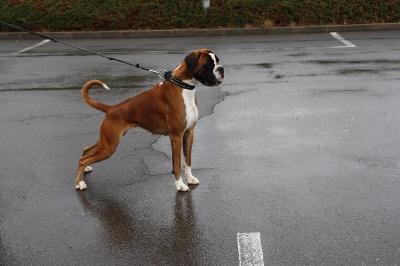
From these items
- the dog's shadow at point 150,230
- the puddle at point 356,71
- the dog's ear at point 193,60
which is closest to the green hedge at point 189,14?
the puddle at point 356,71

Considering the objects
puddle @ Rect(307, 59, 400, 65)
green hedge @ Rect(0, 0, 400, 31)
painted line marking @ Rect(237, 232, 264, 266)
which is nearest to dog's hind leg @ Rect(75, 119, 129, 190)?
painted line marking @ Rect(237, 232, 264, 266)

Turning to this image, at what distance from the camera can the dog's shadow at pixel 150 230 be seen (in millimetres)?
4438

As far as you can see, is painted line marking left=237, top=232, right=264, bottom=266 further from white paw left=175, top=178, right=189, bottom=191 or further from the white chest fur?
the white chest fur

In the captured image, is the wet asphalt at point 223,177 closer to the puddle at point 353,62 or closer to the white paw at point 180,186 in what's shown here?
the white paw at point 180,186

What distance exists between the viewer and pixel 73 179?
6.08 meters

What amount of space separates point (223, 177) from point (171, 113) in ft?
3.07

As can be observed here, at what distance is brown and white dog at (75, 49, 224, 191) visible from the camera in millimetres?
5355

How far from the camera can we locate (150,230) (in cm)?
483

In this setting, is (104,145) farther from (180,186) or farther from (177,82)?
(177,82)

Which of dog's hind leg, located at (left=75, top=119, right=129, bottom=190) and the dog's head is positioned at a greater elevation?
the dog's head

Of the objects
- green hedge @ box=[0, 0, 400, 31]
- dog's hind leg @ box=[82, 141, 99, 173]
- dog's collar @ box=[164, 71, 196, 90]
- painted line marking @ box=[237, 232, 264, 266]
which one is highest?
dog's collar @ box=[164, 71, 196, 90]

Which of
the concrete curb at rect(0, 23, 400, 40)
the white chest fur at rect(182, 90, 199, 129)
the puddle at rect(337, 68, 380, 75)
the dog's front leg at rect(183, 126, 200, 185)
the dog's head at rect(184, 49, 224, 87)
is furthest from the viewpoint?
the concrete curb at rect(0, 23, 400, 40)

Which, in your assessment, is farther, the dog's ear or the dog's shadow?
the dog's ear

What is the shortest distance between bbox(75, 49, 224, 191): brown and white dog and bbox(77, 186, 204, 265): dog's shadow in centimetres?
37
